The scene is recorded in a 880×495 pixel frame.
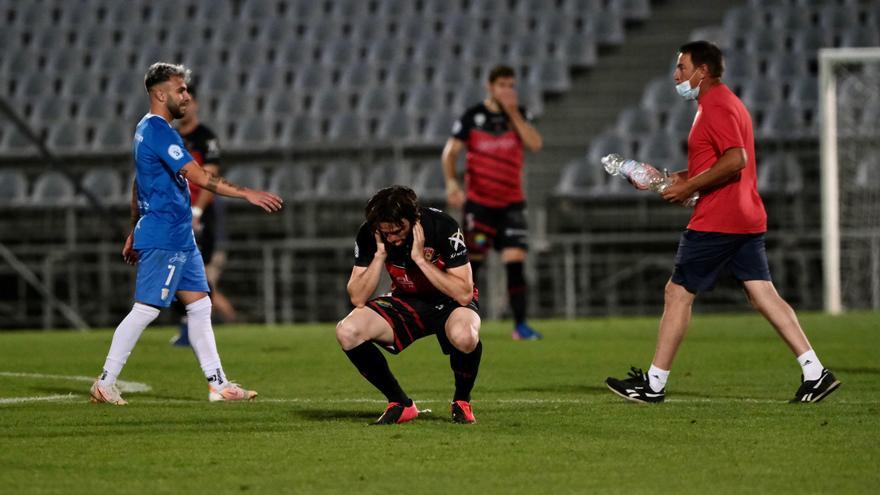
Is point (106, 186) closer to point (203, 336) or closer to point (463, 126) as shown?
point (463, 126)

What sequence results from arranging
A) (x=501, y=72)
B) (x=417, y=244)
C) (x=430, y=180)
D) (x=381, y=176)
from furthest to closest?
(x=381, y=176) → (x=430, y=180) → (x=501, y=72) → (x=417, y=244)

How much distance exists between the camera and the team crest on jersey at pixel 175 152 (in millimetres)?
7672

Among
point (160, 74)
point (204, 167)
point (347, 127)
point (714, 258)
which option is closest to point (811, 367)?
point (714, 258)

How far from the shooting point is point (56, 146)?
20.8 m

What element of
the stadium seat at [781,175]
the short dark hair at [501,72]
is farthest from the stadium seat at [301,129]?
the short dark hair at [501,72]

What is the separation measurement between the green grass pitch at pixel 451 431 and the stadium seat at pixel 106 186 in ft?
26.9

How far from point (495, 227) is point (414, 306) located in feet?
20.5

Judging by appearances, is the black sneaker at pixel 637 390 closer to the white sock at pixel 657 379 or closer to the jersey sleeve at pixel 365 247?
the white sock at pixel 657 379

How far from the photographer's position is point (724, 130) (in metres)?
7.48

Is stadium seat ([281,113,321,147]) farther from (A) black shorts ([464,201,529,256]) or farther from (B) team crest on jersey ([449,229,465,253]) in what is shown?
(B) team crest on jersey ([449,229,465,253])

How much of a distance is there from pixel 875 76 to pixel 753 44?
2.79 meters

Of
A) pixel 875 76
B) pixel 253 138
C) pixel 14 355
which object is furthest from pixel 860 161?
pixel 14 355

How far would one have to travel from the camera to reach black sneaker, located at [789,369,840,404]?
7.51 m

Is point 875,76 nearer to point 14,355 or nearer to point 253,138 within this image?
point 253,138
